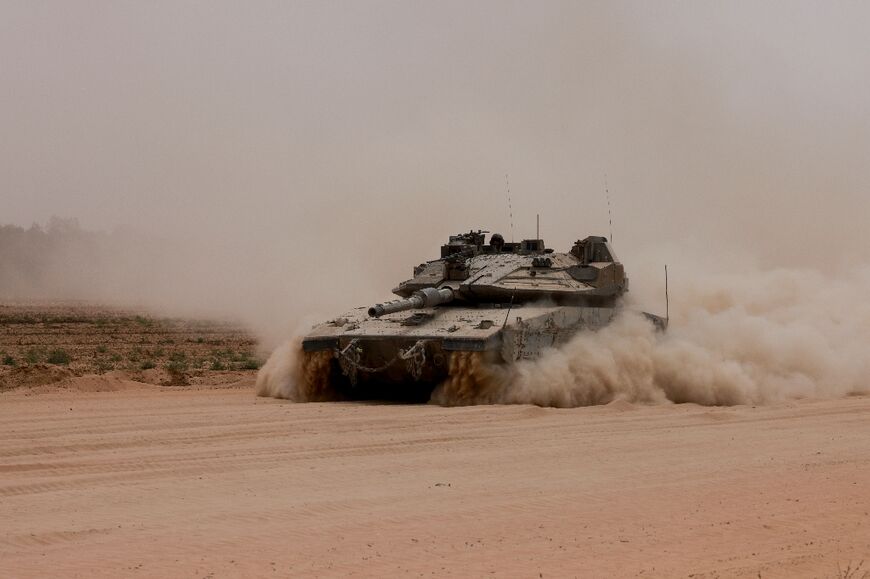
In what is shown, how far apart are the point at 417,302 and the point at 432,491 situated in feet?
31.0

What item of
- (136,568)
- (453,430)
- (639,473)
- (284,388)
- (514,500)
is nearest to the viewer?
(136,568)

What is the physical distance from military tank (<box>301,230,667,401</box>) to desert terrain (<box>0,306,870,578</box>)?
3.54ft

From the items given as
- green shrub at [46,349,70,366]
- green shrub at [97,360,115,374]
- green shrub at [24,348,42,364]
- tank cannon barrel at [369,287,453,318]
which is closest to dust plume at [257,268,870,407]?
tank cannon barrel at [369,287,453,318]

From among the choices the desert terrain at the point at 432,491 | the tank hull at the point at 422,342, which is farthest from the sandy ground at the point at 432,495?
the tank hull at the point at 422,342

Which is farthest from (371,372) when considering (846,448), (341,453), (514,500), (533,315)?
(514,500)

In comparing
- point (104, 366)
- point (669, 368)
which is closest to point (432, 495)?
point (669, 368)

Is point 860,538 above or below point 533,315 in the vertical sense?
below

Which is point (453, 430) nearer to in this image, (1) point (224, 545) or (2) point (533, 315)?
(2) point (533, 315)

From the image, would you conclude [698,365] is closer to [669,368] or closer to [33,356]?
[669,368]

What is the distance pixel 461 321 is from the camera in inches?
762

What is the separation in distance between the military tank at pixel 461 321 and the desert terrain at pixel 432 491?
1079 mm

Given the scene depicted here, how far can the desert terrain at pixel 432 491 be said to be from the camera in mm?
8039

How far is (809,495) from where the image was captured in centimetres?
1020

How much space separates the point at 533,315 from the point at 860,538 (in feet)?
35.2
